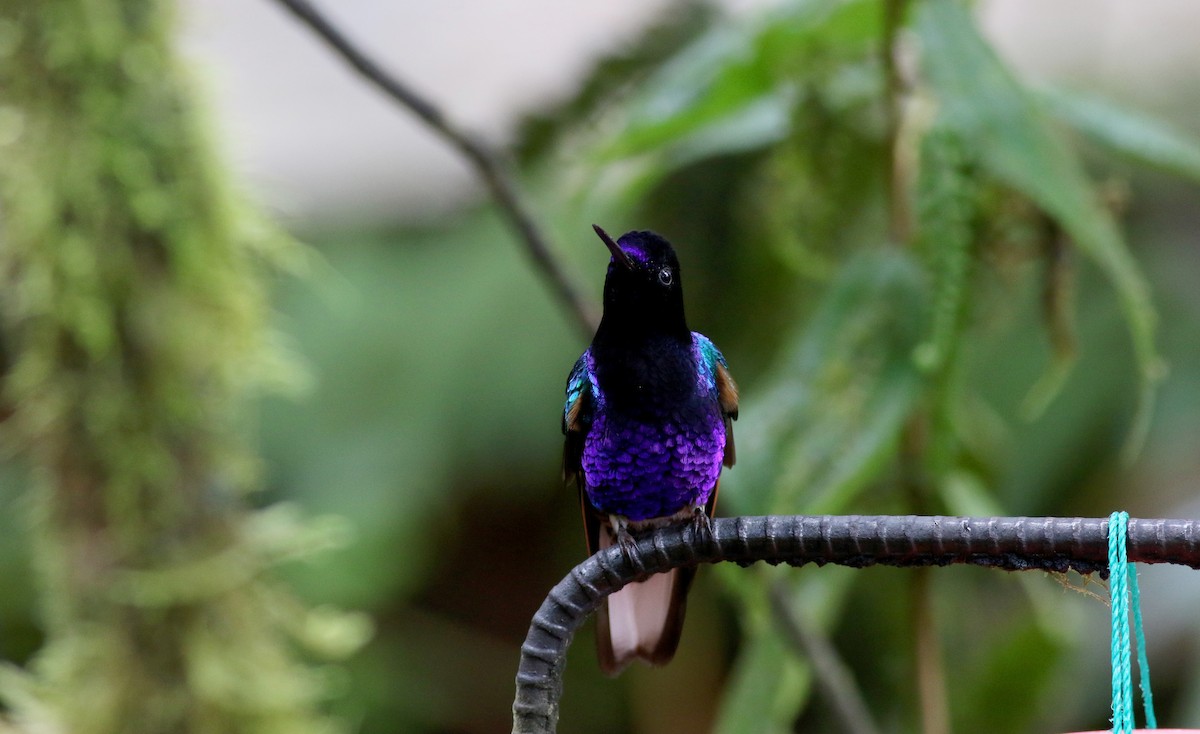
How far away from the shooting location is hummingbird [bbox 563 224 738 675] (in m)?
1.24

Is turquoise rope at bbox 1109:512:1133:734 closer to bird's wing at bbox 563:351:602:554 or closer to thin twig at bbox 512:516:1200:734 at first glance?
thin twig at bbox 512:516:1200:734

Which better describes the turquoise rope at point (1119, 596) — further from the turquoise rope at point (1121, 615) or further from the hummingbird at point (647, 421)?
the hummingbird at point (647, 421)

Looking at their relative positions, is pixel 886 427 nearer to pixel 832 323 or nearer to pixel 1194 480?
pixel 832 323

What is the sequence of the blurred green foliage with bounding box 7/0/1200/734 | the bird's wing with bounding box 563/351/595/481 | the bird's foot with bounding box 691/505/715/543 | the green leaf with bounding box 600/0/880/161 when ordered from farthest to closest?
1. the green leaf with bounding box 600/0/880/161
2. the blurred green foliage with bounding box 7/0/1200/734
3. the bird's wing with bounding box 563/351/595/481
4. the bird's foot with bounding box 691/505/715/543

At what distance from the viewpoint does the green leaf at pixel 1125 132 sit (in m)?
1.54

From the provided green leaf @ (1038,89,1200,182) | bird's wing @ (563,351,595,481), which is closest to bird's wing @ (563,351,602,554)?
bird's wing @ (563,351,595,481)

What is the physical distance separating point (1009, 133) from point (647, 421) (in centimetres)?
60

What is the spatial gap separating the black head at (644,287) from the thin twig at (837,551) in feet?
Result: 1.09

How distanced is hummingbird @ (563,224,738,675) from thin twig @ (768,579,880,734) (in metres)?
0.30

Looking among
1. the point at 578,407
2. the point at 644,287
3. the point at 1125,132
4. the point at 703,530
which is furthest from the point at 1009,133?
the point at 703,530

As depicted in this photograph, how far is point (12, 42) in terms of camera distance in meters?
1.54

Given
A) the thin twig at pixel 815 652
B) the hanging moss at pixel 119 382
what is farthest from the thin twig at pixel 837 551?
the hanging moss at pixel 119 382

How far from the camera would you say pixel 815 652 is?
1.61 m

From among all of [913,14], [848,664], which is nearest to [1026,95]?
[913,14]
